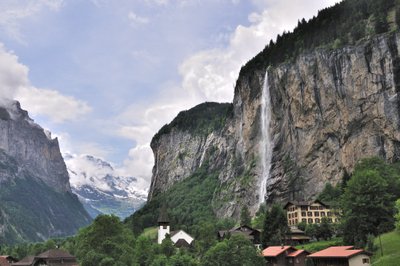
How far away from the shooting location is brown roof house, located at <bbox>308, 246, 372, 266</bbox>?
267ft

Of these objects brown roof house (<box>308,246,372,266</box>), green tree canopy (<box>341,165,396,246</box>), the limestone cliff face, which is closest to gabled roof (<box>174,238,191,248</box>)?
the limestone cliff face

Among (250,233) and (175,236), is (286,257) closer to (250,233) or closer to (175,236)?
(250,233)

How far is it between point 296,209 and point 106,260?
76.6m

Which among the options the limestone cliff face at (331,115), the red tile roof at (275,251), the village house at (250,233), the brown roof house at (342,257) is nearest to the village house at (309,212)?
the limestone cliff face at (331,115)

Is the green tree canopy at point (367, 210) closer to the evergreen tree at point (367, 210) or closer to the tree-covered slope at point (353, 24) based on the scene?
the evergreen tree at point (367, 210)

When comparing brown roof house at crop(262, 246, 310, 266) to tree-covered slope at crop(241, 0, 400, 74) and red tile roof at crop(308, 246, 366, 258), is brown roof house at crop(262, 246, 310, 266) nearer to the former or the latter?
red tile roof at crop(308, 246, 366, 258)

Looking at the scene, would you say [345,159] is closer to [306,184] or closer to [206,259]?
[306,184]

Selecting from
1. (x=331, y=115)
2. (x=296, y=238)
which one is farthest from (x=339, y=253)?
(x=331, y=115)

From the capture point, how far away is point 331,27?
18962 cm

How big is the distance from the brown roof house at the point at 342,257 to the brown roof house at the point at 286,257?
17.4ft

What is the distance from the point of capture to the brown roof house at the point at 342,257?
267 feet

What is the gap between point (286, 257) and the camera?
98.4 meters

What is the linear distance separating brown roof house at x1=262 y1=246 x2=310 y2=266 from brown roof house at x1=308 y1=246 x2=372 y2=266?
531 cm

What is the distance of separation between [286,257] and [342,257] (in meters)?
17.1
